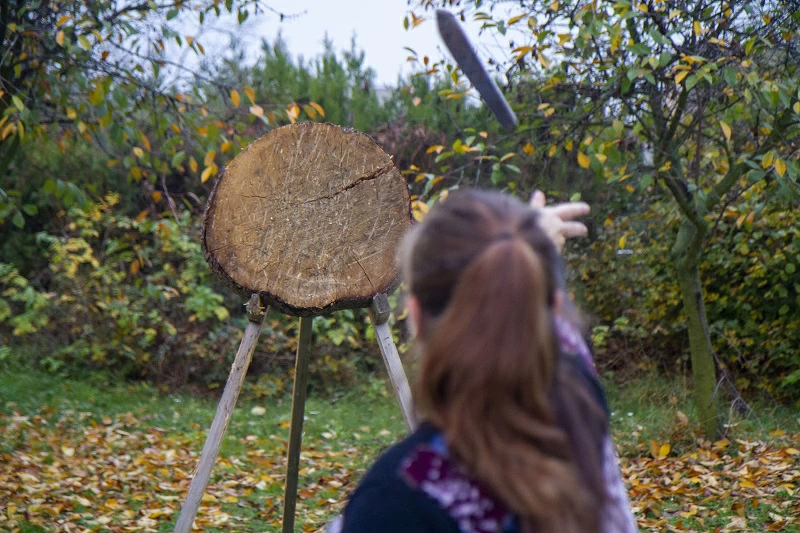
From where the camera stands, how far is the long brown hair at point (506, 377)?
1.03 meters

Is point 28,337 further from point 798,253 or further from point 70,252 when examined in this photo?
point 798,253

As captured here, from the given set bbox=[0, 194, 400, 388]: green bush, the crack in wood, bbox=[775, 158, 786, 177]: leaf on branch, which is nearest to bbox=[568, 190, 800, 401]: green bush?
bbox=[775, 158, 786, 177]: leaf on branch

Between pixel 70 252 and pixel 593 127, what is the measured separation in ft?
18.6

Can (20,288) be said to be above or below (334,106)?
below

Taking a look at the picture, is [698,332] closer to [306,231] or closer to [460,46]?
[306,231]

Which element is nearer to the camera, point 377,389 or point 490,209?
point 490,209

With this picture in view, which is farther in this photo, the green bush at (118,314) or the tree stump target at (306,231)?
the green bush at (118,314)

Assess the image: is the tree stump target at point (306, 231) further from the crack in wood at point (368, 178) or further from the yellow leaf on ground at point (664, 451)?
the yellow leaf on ground at point (664, 451)

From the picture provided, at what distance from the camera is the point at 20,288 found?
26.8ft

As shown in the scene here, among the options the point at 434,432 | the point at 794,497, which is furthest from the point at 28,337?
the point at 434,432

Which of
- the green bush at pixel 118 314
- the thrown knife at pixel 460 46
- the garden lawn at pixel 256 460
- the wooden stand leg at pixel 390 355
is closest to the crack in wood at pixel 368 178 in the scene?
the wooden stand leg at pixel 390 355

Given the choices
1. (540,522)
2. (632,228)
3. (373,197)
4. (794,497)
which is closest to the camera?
(540,522)

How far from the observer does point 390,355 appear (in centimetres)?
287

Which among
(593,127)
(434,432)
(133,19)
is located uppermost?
(133,19)
